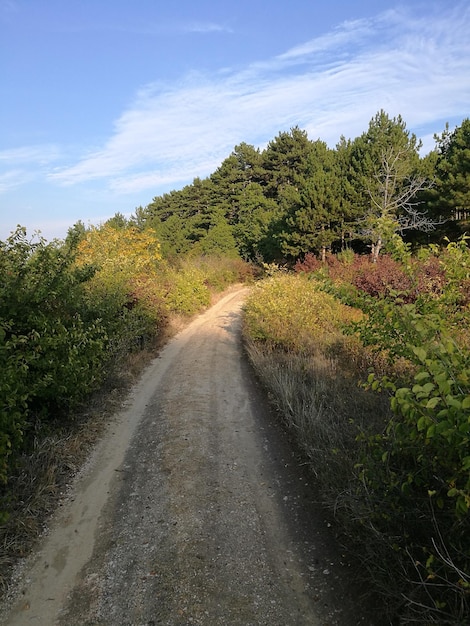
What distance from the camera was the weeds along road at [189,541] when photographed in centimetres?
309

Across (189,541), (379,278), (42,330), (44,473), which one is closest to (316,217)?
(379,278)

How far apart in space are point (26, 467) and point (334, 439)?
3729 mm

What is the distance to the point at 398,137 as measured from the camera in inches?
947

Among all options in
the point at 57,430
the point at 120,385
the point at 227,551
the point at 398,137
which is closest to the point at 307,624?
the point at 227,551

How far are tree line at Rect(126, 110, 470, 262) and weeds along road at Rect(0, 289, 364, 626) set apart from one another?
10.2 ft

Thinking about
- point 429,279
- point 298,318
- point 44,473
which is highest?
point 429,279

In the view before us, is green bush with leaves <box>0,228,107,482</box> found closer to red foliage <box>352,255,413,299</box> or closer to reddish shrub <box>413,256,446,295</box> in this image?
reddish shrub <box>413,256,446,295</box>

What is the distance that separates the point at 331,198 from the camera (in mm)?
25094

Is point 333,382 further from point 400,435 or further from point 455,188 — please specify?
point 455,188

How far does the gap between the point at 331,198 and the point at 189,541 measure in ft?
79.8

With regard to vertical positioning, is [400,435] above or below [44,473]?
above

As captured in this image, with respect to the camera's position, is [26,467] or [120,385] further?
[120,385]

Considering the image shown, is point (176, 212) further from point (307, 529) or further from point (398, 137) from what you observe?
point (307, 529)

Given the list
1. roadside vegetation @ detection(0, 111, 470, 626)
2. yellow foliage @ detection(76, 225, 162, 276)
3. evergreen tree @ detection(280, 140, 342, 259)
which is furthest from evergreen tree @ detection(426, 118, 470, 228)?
yellow foliage @ detection(76, 225, 162, 276)
